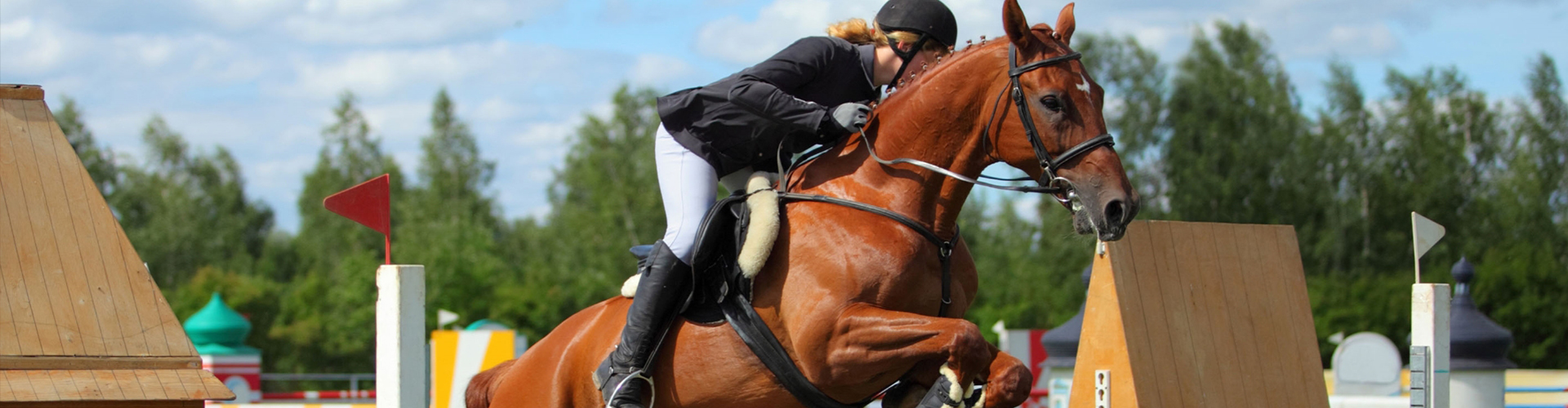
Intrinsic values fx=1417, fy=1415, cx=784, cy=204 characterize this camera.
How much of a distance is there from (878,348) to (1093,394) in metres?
2.17

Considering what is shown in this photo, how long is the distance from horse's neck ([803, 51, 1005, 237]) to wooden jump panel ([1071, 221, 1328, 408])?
164cm

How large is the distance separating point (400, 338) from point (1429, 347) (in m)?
4.04

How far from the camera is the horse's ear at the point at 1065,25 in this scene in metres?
4.11

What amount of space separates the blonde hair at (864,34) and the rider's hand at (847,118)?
0.33 metres

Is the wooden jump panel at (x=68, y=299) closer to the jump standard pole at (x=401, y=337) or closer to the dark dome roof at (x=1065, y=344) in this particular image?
the jump standard pole at (x=401, y=337)

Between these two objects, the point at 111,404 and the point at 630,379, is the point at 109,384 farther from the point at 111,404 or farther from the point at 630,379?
the point at 630,379

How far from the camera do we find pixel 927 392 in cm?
388

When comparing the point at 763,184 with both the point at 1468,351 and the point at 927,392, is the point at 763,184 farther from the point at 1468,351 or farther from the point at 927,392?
the point at 1468,351

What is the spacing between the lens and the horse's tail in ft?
17.4

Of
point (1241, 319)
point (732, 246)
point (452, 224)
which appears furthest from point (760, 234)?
point (452, 224)

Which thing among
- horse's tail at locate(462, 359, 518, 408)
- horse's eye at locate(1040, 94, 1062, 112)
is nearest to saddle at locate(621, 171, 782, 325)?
horse's eye at locate(1040, 94, 1062, 112)

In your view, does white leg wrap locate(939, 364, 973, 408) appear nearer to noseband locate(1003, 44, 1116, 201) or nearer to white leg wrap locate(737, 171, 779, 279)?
noseband locate(1003, 44, 1116, 201)

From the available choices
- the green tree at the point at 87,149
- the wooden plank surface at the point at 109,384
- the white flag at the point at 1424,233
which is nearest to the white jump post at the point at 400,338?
the wooden plank surface at the point at 109,384

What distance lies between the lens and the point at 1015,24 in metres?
3.96
